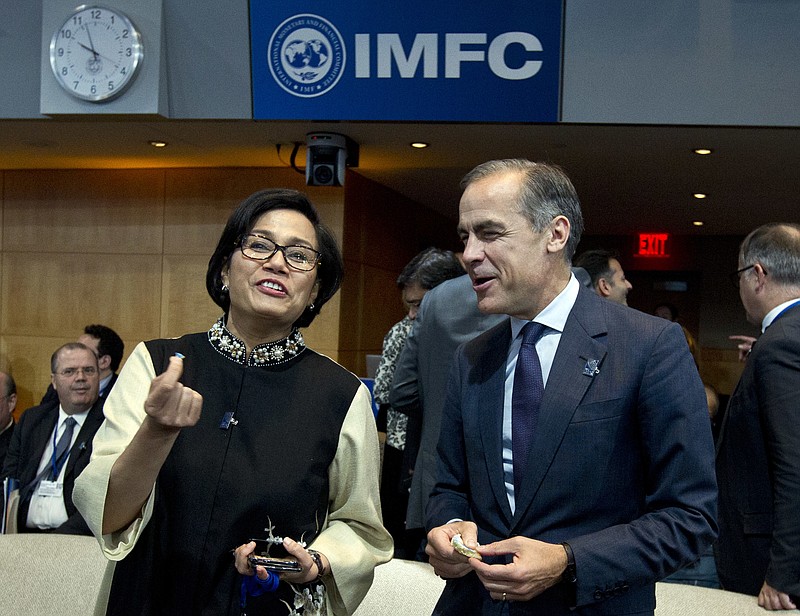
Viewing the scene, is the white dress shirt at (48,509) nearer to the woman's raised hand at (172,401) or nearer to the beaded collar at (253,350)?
the beaded collar at (253,350)

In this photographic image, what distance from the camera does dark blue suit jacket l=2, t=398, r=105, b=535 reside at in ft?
13.3

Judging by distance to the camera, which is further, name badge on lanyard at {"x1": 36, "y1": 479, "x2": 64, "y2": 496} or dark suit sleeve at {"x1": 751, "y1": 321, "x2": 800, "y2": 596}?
name badge on lanyard at {"x1": 36, "y1": 479, "x2": 64, "y2": 496}

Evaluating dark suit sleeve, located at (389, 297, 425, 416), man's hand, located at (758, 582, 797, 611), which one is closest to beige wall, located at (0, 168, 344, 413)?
dark suit sleeve, located at (389, 297, 425, 416)

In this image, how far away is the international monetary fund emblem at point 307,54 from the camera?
5.18 metres

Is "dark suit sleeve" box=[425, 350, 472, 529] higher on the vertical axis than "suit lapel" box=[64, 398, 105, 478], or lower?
higher

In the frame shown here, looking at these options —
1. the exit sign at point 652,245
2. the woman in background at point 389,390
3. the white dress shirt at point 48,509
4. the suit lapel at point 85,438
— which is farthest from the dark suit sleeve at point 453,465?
the exit sign at point 652,245

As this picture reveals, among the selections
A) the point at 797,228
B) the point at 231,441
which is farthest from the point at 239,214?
the point at 797,228

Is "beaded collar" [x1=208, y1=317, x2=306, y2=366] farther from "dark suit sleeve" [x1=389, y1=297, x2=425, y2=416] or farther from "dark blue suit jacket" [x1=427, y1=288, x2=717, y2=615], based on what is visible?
"dark suit sleeve" [x1=389, y1=297, x2=425, y2=416]

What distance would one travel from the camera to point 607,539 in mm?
1421

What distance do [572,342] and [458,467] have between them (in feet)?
1.10

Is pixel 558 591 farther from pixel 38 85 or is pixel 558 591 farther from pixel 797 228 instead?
pixel 38 85

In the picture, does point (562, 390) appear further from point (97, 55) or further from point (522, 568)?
point (97, 55)

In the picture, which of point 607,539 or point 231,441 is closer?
point 607,539

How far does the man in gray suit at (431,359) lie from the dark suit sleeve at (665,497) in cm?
151
